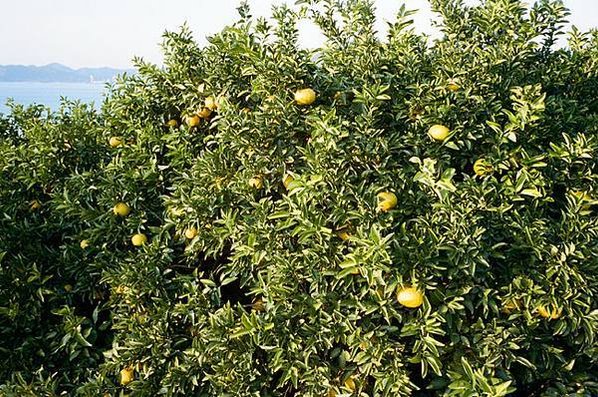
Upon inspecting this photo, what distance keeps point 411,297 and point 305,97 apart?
33.3 inches

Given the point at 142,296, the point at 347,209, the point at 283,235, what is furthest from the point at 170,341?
the point at 347,209

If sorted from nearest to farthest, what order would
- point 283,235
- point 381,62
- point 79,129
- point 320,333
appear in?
point 320,333, point 283,235, point 381,62, point 79,129

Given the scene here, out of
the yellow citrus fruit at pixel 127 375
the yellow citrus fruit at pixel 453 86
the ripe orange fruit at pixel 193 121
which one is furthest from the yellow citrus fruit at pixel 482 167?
the yellow citrus fruit at pixel 127 375

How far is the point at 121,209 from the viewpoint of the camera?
2748 mm

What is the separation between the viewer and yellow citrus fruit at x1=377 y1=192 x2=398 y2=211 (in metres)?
2.17

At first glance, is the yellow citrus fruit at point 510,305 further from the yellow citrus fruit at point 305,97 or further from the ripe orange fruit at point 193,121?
the ripe orange fruit at point 193,121

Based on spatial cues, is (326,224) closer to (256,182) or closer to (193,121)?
(256,182)

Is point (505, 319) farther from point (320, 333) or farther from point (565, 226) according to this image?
point (320, 333)

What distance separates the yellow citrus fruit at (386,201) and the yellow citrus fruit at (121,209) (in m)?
1.17

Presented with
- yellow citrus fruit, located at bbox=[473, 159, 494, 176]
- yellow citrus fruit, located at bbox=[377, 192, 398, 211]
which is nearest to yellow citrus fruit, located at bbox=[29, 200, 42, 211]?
yellow citrus fruit, located at bbox=[377, 192, 398, 211]

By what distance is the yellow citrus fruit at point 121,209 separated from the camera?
275 centimetres

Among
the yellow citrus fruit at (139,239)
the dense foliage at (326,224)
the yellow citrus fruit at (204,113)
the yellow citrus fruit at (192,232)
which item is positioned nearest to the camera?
the dense foliage at (326,224)

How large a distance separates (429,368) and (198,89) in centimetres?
153

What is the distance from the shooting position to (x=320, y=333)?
211cm
